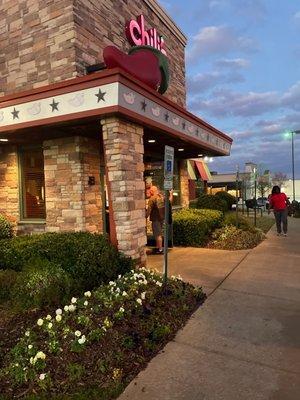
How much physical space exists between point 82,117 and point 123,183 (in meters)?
1.42

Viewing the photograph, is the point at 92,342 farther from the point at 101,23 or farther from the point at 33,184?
the point at 101,23

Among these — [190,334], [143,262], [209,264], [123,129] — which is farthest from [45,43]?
[190,334]

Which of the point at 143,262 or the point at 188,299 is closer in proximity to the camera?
the point at 188,299

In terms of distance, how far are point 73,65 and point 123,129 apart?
2444 mm

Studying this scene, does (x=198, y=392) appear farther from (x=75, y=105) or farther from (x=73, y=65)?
(x=73, y=65)

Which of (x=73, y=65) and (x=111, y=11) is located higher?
(x=111, y=11)

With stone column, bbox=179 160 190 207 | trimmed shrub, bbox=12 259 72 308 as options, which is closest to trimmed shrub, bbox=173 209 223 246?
Result: stone column, bbox=179 160 190 207

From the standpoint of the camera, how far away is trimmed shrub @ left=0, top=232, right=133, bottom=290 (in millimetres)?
6140

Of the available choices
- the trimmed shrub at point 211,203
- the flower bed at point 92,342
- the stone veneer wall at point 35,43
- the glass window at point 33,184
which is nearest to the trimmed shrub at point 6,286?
the flower bed at point 92,342

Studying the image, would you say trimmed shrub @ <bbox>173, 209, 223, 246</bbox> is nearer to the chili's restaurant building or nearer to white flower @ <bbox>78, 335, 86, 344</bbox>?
the chili's restaurant building

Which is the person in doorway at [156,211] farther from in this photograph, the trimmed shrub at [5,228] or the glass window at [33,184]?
the trimmed shrub at [5,228]

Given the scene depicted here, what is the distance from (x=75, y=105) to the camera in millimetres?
6914

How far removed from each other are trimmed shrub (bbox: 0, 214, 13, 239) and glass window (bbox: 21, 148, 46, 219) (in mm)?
483

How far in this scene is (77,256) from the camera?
6301 mm
